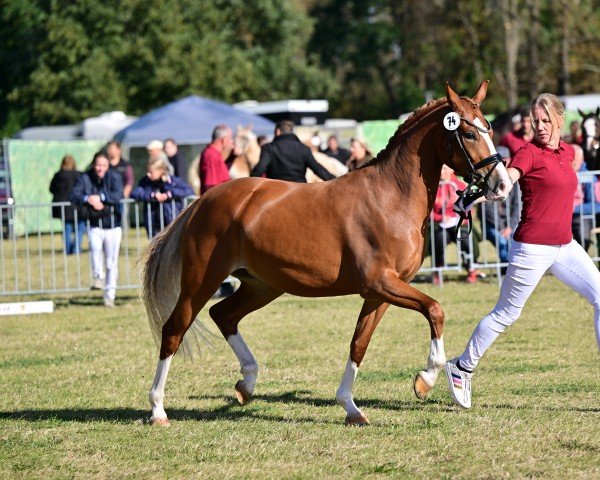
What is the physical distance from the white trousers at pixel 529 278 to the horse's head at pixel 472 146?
2.05ft

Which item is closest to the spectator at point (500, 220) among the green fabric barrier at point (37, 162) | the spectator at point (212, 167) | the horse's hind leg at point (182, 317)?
the spectator at point (212, 167)

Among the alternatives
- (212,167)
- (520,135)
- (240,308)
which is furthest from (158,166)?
(240,308)

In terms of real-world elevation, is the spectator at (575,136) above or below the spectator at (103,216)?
above

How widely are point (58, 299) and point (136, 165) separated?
12991 millimetres

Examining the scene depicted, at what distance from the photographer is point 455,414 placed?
7.34m

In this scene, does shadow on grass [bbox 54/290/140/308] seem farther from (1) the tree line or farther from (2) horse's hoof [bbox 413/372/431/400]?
(1) the tree line

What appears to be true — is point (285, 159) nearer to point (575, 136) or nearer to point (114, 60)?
point (575, 136)

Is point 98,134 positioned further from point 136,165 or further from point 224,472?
point 224,472

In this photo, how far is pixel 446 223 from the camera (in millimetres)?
14516

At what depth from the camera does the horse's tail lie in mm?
7902

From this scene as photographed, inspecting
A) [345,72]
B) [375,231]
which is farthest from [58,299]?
[345,72]

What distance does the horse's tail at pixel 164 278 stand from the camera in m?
7.90

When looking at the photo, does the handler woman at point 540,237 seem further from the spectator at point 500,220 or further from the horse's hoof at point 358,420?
the spectator at point 500,220

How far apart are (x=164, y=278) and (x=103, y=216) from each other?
649 cm
